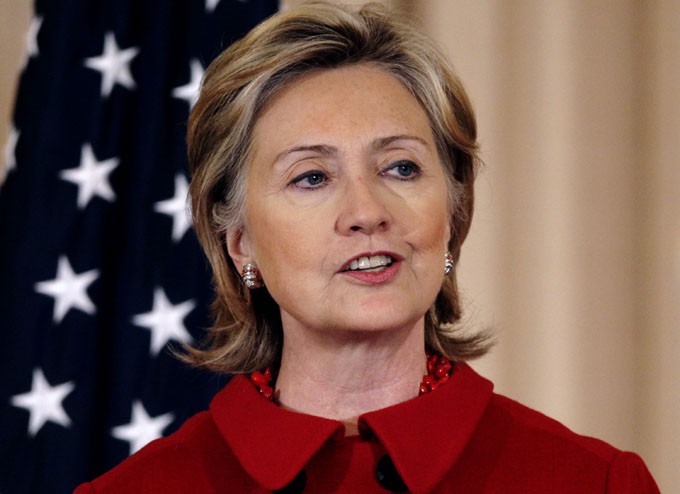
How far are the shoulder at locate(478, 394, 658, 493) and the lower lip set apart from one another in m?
0.38

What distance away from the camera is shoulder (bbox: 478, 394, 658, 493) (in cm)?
192

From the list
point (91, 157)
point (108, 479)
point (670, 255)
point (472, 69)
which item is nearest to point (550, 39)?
point (472, 69)

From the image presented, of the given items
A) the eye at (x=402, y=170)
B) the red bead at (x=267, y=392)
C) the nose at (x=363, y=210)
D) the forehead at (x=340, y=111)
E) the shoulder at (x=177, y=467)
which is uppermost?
the forehead at (x=340, y=111)

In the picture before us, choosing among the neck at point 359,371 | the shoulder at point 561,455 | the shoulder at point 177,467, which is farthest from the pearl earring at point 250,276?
the shoulder at point 561,455

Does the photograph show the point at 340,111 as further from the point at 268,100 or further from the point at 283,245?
the point at 283,245

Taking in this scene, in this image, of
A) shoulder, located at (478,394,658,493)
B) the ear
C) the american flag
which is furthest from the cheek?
the american flag

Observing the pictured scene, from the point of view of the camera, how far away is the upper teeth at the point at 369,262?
195 centimetres

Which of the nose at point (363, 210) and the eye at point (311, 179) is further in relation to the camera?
the eye at point (311, 179)

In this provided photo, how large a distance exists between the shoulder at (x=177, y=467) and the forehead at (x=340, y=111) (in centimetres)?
62

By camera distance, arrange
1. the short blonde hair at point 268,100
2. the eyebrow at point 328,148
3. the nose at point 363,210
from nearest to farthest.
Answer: the nose at point 363,210 < the eyebrow at point 328,148 < the short blonde hair at point 268,100

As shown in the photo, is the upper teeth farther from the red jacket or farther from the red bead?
the red bead

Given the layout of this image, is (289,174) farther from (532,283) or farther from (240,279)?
(532,283)

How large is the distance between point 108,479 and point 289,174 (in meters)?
0.75

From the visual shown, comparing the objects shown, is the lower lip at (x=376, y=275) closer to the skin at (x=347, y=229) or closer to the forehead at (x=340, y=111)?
the skin at (x=347, y=229)
